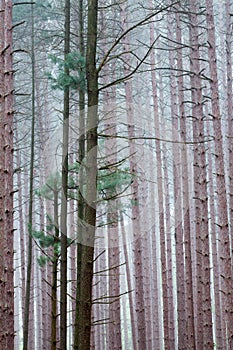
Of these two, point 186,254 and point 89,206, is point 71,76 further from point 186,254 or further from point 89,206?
point 186,254

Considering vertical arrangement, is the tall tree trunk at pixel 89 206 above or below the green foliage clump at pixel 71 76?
below

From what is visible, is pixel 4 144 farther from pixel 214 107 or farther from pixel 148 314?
pixel 148 314

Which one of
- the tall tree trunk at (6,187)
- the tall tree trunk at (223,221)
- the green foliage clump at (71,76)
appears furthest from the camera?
the tall tree trunk at (223,221)

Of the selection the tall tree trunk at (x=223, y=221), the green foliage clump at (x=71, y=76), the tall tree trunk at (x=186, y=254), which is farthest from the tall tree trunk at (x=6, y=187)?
the tall tree trunk at (x=186, y=254)

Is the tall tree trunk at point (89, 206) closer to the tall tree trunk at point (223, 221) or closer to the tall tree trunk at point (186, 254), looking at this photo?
the tall tree trunk at point (223, 221)

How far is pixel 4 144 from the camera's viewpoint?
853 cm

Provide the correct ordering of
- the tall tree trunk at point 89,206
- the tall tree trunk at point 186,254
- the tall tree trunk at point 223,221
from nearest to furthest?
the tall tree trunk at point 89,206 < the tall tree trunk at point 223,221 < the tall tree trunk at point 186,254

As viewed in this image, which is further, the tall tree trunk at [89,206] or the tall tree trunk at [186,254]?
the tall tree trunk at [186,254]

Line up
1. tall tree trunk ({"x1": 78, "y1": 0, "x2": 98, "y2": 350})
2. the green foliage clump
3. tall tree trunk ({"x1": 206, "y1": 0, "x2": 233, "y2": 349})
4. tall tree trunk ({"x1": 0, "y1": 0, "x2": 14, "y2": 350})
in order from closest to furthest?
tall tree trunk ({"x1": 78, "y1": 0, "x2": 98, "y2": 350}) → the green foliage clump → tall tree trunk ({"x1": 0, "y1": 0, "x2": 14, "y2": 350}) → tall tree trunk ({"x1": 206, "y1": 0, "x2": 233, "y2": 349})

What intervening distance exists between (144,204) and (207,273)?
8.39 metres

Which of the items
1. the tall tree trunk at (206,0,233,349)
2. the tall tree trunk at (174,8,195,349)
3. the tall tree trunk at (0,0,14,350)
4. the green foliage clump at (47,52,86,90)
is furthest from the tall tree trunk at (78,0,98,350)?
the tall tree trunk at (174,8,195,349)

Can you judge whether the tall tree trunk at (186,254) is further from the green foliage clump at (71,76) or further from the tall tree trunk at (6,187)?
the green foliage clump at (71,76)

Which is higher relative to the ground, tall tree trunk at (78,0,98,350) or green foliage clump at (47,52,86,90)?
green foliage clump at (47,52,86,90)

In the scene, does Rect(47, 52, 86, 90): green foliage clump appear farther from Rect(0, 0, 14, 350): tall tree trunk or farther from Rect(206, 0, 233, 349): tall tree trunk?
Rect(206, 0, 233, 349): tall tree trunk
